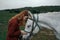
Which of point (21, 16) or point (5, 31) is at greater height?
point (21, 16)

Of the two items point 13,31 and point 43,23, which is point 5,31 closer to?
point 13,31

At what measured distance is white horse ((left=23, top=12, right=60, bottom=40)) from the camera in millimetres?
1494

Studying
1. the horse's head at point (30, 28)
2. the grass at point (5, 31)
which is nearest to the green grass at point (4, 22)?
the grass at point (5, 31)

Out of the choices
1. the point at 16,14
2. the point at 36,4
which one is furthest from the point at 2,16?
the point at 36,4

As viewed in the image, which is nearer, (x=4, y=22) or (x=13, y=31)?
(x=13, y=31)

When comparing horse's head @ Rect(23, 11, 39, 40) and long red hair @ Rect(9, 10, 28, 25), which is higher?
long red hair @ Rect(9, 10, 28, 25)

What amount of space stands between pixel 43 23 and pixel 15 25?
29cm

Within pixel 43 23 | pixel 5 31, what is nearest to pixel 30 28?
pixel 43 23

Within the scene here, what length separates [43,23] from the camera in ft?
5.00

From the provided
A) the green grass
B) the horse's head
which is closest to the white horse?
the horse's head

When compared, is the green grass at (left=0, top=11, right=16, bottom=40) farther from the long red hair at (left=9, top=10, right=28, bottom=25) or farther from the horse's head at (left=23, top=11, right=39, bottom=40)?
the horse's head at (left=23, top=11, right=39, bottom=40)

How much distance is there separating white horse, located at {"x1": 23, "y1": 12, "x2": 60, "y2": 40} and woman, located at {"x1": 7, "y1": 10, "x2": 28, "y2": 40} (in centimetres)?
6

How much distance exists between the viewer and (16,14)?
1559 millimetres

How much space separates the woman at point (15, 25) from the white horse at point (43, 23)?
0.06m
